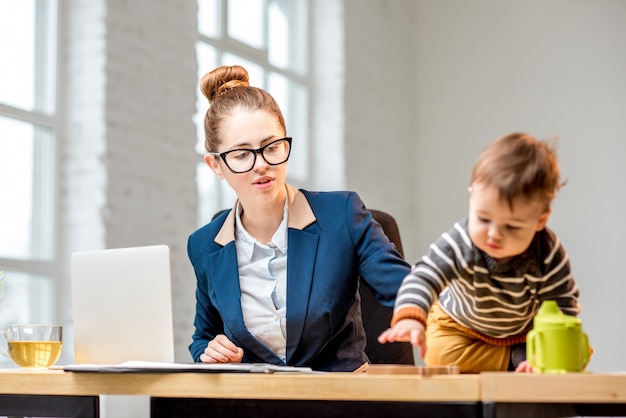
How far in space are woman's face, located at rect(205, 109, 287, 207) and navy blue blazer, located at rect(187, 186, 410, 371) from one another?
93mm

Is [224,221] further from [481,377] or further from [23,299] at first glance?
[23,299]

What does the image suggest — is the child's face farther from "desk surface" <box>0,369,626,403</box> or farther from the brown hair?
the brown hair

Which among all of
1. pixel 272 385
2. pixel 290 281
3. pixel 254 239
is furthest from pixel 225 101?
pixel 272 385

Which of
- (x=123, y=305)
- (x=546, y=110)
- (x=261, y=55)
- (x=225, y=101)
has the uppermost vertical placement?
(x=261, y=55)

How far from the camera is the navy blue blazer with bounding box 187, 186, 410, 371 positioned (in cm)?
171

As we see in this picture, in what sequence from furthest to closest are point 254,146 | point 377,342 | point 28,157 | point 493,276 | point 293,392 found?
point 28,157
point 377,342
point 254,146
point 493,276
point 293,392

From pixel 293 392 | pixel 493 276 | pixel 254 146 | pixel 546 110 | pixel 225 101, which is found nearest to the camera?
pixel 293 392

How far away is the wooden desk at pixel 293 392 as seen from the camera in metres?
1.08

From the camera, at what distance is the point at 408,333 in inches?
47.0

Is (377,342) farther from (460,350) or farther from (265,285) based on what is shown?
(460,350)

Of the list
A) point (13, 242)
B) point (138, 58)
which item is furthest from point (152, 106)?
point (13, 242)

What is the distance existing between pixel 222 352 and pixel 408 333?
0.50 metres

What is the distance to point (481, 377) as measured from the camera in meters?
1.05

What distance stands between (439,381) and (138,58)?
3391 mm
